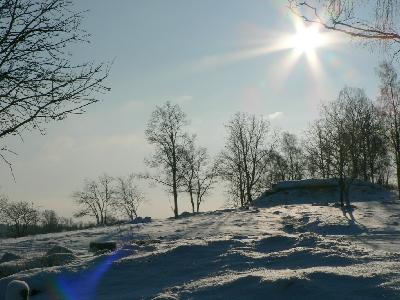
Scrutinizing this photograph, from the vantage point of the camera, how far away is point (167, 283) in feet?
22.5

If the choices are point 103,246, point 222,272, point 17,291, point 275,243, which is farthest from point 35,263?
point 275,243

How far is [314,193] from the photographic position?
1326 inches

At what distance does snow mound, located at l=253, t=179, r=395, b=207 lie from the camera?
105ft

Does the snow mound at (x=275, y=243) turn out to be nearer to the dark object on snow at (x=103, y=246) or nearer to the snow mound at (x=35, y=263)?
the dark object on snow at (x=103, y=246)

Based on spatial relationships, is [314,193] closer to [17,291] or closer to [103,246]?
[103,246]

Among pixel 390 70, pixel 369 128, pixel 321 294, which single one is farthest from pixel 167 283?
pixel 369 128

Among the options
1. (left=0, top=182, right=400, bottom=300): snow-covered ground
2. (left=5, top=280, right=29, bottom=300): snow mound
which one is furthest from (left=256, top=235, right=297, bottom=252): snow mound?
(left=5, top=280, right=29, bottom=300): snow mound

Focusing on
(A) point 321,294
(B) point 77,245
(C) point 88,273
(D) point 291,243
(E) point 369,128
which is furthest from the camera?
(E) point 369,128

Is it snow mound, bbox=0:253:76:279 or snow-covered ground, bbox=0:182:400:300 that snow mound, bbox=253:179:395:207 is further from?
snow mound, bbox=0:253:76:279

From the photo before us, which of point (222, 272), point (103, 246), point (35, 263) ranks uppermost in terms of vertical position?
point (103, 246)

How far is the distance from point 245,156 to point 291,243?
40.8 metres

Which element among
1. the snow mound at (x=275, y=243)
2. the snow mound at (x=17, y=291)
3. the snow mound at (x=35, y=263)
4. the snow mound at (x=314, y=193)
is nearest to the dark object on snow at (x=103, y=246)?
the snow mound at (x=35, y=263)

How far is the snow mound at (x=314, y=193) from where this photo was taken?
3216cm

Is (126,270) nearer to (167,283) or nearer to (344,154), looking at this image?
(167,283)
